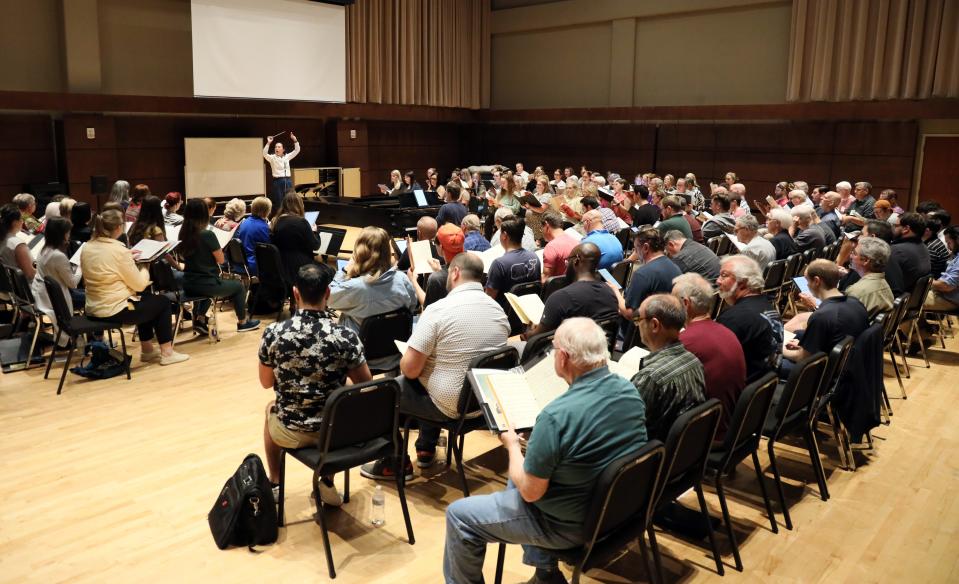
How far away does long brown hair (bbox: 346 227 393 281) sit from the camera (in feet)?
15.2

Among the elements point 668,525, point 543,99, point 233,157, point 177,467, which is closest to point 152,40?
point 233,157

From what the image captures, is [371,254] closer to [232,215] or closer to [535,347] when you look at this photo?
[535,347]

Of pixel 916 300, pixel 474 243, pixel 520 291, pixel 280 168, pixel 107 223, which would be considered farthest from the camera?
pixel 280 168

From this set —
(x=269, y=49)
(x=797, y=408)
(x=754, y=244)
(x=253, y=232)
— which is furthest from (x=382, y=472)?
(x=269, y=49)

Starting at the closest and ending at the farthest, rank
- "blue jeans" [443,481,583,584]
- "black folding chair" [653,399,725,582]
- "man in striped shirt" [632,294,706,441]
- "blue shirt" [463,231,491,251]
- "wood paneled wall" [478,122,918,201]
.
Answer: "blue jeans" [443,481,583,584] → "black folding chair" [653,399,725,582] → "man in striped shirt" [632,294,706,441] → "blue shirt" [463,231,491,251] → "wood paneled wall" [478,122,918,201]

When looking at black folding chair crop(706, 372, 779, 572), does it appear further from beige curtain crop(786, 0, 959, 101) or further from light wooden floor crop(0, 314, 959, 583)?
beige curtain crop(786, 0, 959, 101)

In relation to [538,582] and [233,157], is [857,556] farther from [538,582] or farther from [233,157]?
[233,157]

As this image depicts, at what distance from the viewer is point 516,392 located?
9.84ft

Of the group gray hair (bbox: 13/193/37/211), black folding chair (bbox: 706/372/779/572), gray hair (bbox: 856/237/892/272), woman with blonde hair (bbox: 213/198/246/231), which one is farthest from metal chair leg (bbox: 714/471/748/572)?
gray hair (bbox: 13/193/37/211)

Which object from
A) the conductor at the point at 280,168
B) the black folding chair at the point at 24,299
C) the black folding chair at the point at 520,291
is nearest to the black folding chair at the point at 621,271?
the black folding chair at the point at 520,291

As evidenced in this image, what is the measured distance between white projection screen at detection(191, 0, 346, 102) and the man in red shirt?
11909 mm

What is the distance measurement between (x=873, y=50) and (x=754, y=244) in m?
8.26

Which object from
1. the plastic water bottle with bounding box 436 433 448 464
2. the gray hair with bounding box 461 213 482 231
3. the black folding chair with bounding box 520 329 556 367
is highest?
the gray hair with bounding box 461 213 482 231

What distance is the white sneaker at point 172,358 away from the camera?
636 centimetres
